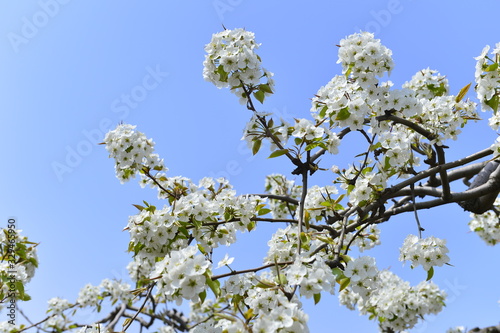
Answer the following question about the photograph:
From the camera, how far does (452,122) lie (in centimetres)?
325

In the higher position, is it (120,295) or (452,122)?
(120,295)

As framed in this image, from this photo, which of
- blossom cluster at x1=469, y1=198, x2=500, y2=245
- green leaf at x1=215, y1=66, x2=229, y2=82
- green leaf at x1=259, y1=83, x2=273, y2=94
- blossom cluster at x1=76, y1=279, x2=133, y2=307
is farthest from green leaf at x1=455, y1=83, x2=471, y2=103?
blossom cluster at x1=76, y1=279, x2=133, y2=307

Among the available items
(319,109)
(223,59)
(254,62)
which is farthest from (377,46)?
(223,59)

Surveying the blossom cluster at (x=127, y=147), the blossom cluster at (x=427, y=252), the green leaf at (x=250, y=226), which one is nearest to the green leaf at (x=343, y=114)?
the blossom cluster at (x=427, y=252)

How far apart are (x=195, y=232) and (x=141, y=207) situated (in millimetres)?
383

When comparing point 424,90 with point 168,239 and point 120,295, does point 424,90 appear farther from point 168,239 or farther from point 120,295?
point 120,295

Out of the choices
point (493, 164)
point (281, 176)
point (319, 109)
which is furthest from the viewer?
point (281, 176)

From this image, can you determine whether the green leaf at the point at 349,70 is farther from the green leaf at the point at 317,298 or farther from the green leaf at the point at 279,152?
the green leaf at the point at 317,298

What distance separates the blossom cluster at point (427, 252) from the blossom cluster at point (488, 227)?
11.6ft

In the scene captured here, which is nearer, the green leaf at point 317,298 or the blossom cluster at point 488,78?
the green leaf at point 317,298

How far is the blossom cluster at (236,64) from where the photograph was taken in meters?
2.88

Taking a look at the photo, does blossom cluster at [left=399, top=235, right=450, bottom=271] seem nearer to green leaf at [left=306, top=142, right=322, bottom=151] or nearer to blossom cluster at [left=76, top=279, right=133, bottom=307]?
green leaf at [left=306, top=142, right=322, bottom=151]

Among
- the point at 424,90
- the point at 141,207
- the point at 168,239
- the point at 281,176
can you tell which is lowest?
the point at 168,239

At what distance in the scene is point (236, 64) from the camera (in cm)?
289
